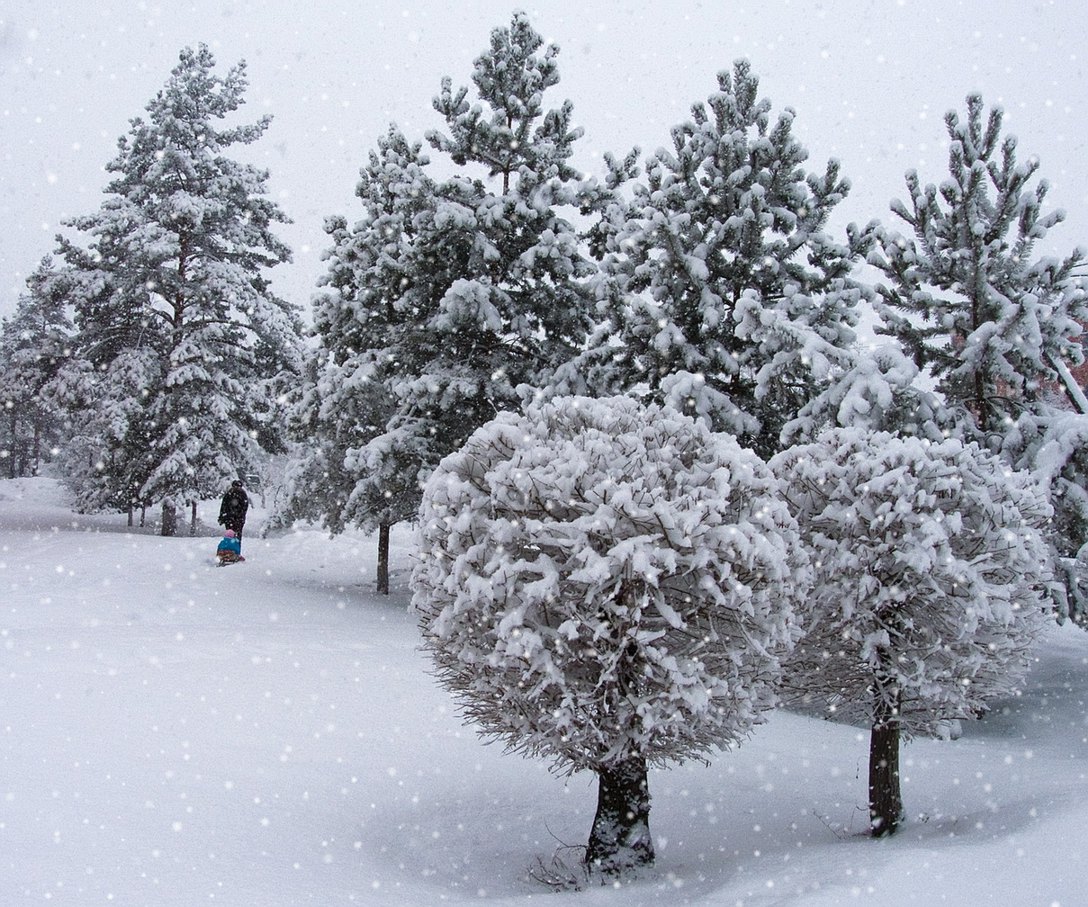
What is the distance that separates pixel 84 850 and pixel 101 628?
7673mm

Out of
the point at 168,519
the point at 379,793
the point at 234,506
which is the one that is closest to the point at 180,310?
the point at 168,519

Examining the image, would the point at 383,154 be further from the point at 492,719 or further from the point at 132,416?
the point at 492,719

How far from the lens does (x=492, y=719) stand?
218 inches

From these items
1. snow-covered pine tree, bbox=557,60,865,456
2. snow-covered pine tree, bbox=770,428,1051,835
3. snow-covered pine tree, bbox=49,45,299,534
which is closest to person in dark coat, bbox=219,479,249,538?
snow-covered pine tree, bbox=49,45,299,534

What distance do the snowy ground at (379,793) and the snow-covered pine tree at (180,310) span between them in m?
10.2

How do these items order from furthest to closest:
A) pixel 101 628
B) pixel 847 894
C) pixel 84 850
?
pixel 101 628
pixel 84 850
pixel 847 894

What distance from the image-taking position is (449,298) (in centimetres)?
1495

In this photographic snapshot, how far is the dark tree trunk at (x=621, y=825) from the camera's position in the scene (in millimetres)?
5605

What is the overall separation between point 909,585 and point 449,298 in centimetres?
1078

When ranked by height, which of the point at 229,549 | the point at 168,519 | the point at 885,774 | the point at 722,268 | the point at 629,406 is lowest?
the point at 885,774

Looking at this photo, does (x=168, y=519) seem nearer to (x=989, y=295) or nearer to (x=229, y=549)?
(x=229, y=549)

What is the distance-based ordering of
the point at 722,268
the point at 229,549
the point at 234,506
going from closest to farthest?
1. the point at 722,268
2. the point at 234,506
3. the point at 229,549

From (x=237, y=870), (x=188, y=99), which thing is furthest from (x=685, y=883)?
Result: (x=188, y=99)

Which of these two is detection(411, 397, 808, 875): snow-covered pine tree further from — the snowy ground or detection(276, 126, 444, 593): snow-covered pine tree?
detection(276, 126, 444, 593): snow-covered pine tree
